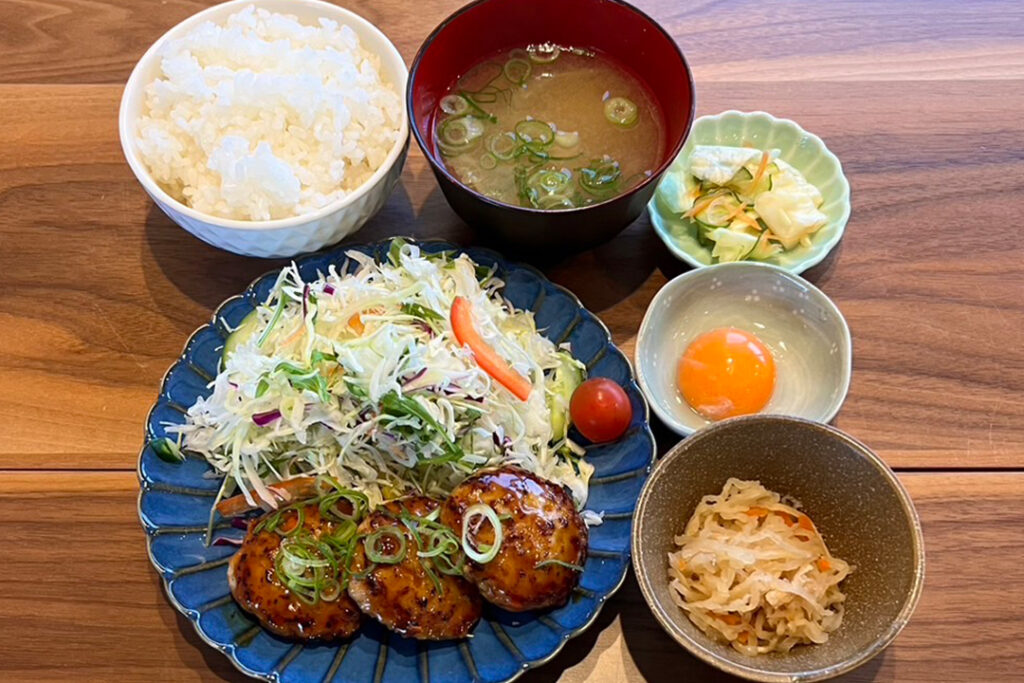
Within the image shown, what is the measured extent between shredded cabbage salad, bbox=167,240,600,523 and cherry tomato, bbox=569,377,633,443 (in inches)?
3.4

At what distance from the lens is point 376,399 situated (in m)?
1.94

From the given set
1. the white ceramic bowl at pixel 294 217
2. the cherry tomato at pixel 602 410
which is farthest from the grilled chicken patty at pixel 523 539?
the white ceramic bowl at pixel 294 217

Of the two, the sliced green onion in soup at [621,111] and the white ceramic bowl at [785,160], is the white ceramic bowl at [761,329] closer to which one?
the white ceramic bowl at [785,160]

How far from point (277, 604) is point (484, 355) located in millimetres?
727

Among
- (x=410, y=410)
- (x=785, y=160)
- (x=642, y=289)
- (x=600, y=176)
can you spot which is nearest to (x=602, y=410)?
(x=410, y=410)

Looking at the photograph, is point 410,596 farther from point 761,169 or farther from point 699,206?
point 761,169

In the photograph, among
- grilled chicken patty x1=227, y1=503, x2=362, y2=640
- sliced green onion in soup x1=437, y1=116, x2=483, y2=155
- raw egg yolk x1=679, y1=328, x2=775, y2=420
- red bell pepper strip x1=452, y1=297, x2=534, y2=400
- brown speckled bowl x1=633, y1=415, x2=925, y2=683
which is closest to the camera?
brown speckled bowl x1=633, y1=415, x2=925, y2=683

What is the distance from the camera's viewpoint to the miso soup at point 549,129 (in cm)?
224

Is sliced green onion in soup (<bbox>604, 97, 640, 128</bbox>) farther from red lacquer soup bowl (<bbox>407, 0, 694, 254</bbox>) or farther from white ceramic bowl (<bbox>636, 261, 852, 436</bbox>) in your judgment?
white ceramic bowl (<bbox>636, 261, 852, 436</bbox>)

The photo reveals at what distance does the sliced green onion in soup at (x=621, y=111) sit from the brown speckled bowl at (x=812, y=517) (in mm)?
949

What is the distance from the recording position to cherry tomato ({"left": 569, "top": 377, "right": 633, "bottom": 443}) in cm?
196

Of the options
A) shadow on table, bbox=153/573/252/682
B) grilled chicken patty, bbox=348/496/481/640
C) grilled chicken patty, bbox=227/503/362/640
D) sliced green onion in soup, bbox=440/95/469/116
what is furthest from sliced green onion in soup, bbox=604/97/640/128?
shadow on table, bbox=153/573/252/682

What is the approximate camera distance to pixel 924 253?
2414 millimetres

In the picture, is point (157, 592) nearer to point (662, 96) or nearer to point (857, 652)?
point (857, 652)
